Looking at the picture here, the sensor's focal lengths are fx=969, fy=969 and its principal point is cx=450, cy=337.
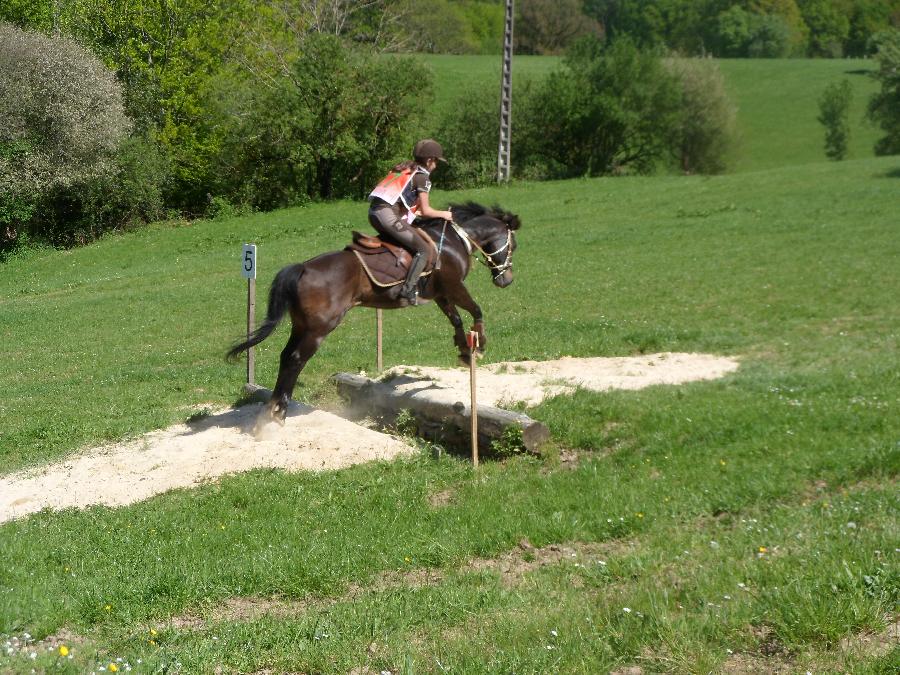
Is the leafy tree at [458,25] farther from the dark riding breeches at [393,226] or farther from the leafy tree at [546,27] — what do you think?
the dark riding breeches at [393,226]

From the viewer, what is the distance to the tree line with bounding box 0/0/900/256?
40219mm

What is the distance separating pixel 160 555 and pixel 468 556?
250 centimetres

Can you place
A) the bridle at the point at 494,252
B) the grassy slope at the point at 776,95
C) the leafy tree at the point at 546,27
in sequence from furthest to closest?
the leafy tree at the point at 546,27 < the grassy slope at the point at 776,95 < the bridle at the point at 494,252

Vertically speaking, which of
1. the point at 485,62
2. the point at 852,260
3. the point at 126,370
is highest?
the point at 485,62

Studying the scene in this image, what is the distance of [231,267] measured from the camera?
29547 mm

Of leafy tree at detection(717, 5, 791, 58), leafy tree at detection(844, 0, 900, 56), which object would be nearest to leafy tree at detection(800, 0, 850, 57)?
leafy tree at detection(844, 0, 900, 56)

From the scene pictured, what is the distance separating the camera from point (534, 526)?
8078 millimetres

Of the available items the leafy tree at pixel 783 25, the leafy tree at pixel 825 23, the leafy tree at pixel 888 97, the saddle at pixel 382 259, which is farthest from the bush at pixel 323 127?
the leafy tree at pixel 825 23

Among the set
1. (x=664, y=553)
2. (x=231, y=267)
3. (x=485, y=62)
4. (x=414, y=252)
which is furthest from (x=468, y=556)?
(x=485, y=62)

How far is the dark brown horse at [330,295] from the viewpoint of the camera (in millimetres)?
11273

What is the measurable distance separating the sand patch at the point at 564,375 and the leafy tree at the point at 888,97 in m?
46.8

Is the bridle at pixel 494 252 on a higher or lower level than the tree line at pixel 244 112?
lower

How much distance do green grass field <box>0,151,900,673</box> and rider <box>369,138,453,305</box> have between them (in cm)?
Result: 236

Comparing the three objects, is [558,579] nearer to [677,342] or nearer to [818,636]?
[818,636]
